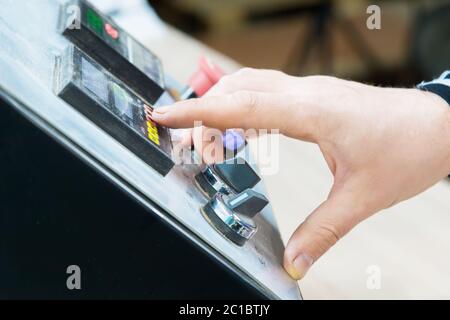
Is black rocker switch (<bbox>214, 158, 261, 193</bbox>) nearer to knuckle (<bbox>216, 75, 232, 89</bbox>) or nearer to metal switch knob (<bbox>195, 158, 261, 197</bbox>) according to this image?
metal switch knob (<bbox>195, 158, 261, 197</bbox>)

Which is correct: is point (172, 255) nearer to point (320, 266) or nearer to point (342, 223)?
point (342, 223)

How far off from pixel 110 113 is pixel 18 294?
0.57 feet

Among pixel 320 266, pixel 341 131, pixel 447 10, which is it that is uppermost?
pixel 447 10

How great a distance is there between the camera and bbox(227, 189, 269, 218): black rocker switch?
727 millimetres

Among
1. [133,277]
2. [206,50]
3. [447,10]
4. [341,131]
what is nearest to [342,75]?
[447,10]

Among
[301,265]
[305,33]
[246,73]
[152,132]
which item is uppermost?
[305,33]

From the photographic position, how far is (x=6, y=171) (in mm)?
617

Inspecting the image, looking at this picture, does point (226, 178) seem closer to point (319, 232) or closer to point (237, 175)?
point (237, 175)

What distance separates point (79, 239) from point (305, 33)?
317 centimetres

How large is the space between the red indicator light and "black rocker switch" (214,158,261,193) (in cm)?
23

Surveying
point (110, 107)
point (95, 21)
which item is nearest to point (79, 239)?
point (110, 107)

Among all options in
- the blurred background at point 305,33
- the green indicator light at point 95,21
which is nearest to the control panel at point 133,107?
the green indicator light at point 95,21

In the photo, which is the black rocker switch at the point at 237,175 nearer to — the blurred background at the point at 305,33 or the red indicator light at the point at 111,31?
the red indicator light at the point at 111,31

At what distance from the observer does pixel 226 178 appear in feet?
2.58
